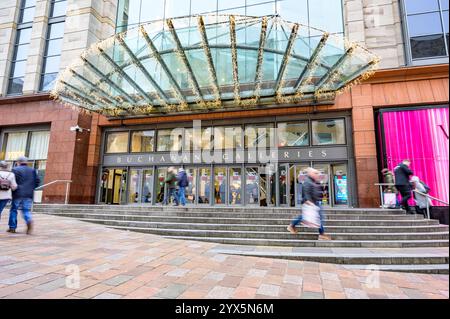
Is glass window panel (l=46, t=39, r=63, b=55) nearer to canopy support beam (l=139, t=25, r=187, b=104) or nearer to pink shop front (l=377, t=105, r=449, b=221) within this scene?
canopy support beam (l=139, t=25, r=187, b=104)

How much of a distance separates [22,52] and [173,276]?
20.4 m

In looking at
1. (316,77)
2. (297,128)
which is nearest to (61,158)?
(297,128)

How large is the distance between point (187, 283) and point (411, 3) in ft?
51.6

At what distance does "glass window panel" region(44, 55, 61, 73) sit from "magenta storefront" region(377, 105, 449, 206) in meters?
18.3

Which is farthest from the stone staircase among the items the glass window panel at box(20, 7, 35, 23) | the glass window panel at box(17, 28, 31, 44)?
the glass window panel at box(20, 7, 35, 23)

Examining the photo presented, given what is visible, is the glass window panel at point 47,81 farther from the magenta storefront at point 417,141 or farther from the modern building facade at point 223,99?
the magenta storefront at point 417,141

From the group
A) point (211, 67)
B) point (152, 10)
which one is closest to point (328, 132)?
point (211, 67)

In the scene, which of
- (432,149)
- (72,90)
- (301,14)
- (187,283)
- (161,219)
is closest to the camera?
(187,283)

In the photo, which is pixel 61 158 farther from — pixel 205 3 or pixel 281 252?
pixel 281 252

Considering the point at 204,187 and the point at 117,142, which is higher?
the point at 117,142

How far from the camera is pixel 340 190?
12672mm

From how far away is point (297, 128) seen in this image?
13.8 meters

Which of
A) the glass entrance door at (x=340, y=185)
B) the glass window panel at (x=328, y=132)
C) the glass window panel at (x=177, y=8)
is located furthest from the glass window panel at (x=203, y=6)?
the glass entrance door at (x=340, y=185)

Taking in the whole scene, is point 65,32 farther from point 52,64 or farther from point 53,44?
point 52,64
